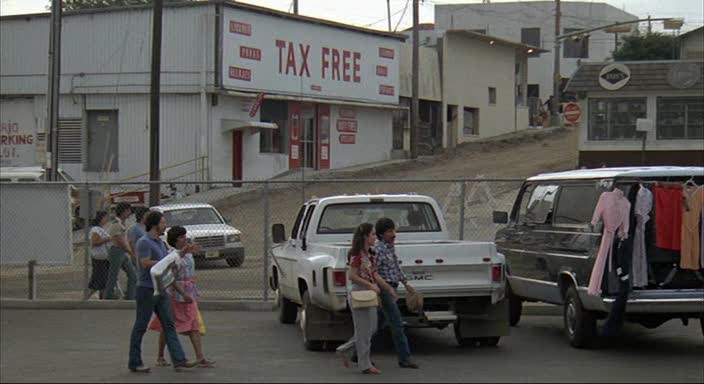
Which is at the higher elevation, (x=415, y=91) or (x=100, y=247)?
(x=415, y=91)

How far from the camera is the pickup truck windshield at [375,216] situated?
48.2 feet

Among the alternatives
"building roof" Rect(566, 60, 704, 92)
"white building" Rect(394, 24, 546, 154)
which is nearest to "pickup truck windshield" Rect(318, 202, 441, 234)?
"building roof" Rect(566, 60, 704, 92)

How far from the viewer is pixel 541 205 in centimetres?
1459

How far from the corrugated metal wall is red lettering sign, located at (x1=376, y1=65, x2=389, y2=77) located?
10.8 meters

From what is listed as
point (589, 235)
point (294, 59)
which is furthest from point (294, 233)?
point (294, 59)

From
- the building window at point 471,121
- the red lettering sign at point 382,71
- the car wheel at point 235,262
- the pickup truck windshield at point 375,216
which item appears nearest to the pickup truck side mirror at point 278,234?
the pickup truck windshield at point 375,216

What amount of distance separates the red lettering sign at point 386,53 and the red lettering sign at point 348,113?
2900 millimetres

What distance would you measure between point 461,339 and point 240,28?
28.2 m

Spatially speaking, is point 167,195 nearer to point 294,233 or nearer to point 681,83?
point 681,83

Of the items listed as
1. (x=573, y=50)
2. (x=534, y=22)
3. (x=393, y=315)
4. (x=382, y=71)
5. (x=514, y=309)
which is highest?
(x=534, y=22)

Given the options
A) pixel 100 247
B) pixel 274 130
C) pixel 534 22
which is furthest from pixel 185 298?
pixel 534 22

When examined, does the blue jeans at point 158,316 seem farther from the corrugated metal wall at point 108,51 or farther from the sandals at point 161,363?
the corrugated metal wall at point 108,51

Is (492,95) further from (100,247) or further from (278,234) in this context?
(278,234)

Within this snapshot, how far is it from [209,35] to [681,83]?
1579cm
